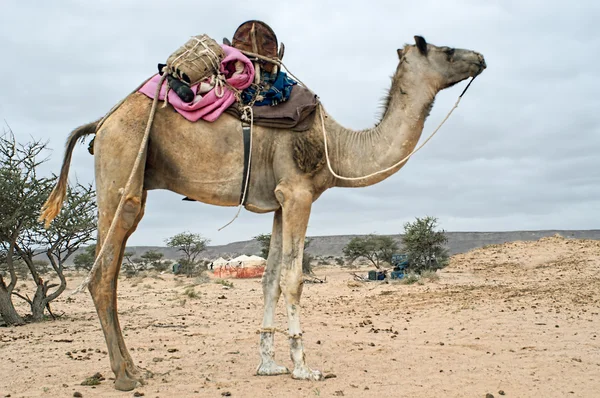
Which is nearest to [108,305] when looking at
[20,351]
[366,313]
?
[20,351]

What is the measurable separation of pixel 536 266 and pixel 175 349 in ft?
73.7

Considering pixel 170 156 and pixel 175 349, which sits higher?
pixel 170 156

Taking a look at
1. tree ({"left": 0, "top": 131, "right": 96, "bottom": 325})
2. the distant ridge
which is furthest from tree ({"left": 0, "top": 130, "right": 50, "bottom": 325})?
the distant ridge

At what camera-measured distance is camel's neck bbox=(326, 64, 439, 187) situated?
260 inches

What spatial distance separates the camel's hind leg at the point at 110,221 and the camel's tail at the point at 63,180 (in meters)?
0.93

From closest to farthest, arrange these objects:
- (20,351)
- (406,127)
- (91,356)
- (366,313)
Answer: (406,127)
(91,356)
(20,351)
(366,313)

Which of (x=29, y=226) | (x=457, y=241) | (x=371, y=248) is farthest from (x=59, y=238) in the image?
(x=457, y=241)

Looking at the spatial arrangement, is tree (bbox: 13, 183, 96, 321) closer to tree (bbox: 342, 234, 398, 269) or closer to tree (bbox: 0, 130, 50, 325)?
tree (bbox: 0, 130, 50, 325)

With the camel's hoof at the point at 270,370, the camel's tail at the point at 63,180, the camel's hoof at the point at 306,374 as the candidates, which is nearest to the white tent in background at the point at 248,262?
the camel's tail at the point at 63,180

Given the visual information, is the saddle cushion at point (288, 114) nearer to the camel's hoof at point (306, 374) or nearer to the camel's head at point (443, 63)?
the camel's head at point (443, 63)

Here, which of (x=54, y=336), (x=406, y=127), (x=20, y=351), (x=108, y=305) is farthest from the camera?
(x=54, y=336)

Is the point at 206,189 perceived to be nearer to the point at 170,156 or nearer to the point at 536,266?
the point at 170,156

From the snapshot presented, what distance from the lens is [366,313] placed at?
43.7 ft

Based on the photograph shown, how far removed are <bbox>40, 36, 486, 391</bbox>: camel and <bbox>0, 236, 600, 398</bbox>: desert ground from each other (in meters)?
0.69
